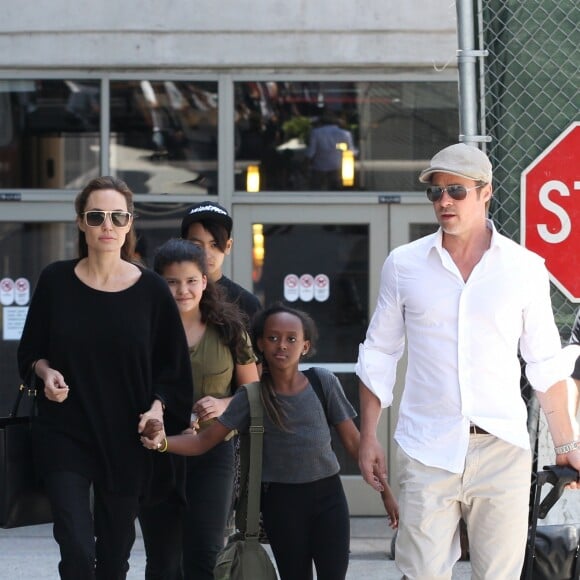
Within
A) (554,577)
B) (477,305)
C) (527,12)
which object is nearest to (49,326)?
(477,305)

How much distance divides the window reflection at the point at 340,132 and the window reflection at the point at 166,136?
224 millimetres

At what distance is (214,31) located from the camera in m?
8.94

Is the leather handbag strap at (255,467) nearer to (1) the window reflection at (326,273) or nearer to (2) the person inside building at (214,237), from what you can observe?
(2) the person inside building at (214,237)

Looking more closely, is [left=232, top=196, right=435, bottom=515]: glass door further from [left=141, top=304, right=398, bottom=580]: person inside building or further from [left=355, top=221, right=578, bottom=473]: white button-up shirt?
[left=355, top=221, right=578, bottom=473]: white button-up shirt

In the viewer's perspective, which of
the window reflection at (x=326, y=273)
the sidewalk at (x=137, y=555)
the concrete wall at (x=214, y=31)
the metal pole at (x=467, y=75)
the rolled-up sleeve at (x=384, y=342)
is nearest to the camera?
the rolled-up sleeve at (x=384, y=342)

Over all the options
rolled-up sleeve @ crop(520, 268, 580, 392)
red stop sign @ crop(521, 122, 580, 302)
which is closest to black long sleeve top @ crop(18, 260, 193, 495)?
rolled-up sleeve @ crop(520, 268, 580, 392)

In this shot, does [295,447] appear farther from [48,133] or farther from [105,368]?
[48,133]

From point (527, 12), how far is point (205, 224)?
1745 millimetres

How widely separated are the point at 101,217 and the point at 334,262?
171 inches

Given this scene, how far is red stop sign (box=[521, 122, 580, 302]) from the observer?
580cm

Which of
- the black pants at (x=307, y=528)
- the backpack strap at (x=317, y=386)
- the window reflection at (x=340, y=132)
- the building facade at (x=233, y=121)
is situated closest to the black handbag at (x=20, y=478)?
the black pants at (x=307, y=528)

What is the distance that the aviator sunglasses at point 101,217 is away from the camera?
5117 millimetres

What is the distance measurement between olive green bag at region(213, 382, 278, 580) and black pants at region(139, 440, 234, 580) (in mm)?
364

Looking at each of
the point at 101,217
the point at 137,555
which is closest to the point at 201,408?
the point at 101,217
